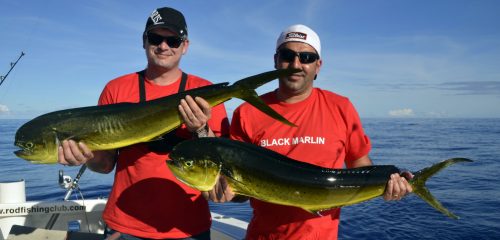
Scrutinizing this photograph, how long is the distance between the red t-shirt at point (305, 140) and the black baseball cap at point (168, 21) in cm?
81

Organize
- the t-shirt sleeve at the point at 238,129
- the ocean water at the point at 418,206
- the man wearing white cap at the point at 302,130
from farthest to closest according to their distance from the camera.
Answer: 1. the ocean water at the point at 418,206
2. the t-shirt sleeve at the point at 238,129
3. the man wearing white cap at the point at 302,130

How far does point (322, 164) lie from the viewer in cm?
296

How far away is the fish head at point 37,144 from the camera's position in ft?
8.82

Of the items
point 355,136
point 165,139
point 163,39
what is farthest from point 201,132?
point 355,136

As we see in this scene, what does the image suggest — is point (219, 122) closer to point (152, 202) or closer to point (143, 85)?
point (143, 85)

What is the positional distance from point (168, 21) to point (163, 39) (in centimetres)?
15

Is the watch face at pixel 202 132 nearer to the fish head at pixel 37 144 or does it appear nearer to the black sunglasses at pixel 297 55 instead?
the black sunglasses at pixel 297 55

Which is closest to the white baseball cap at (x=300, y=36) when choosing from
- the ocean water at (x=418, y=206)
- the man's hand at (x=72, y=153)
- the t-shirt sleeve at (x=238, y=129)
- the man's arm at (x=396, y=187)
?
the t-shirt sleeve at (x=238, y=129)

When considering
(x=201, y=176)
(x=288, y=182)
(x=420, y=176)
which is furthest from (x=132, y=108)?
(x=420, y=176)

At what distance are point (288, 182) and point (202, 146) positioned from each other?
2.08 feet

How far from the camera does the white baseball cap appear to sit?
3.05 meters

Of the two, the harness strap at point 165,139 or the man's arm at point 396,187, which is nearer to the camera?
the man's arm at point 396,187

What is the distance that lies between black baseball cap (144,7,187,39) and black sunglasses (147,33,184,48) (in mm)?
43

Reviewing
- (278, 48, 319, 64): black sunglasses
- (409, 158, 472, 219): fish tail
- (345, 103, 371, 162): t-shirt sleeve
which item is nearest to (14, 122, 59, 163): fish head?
(278, 48, 319, 64): black sunglasses
